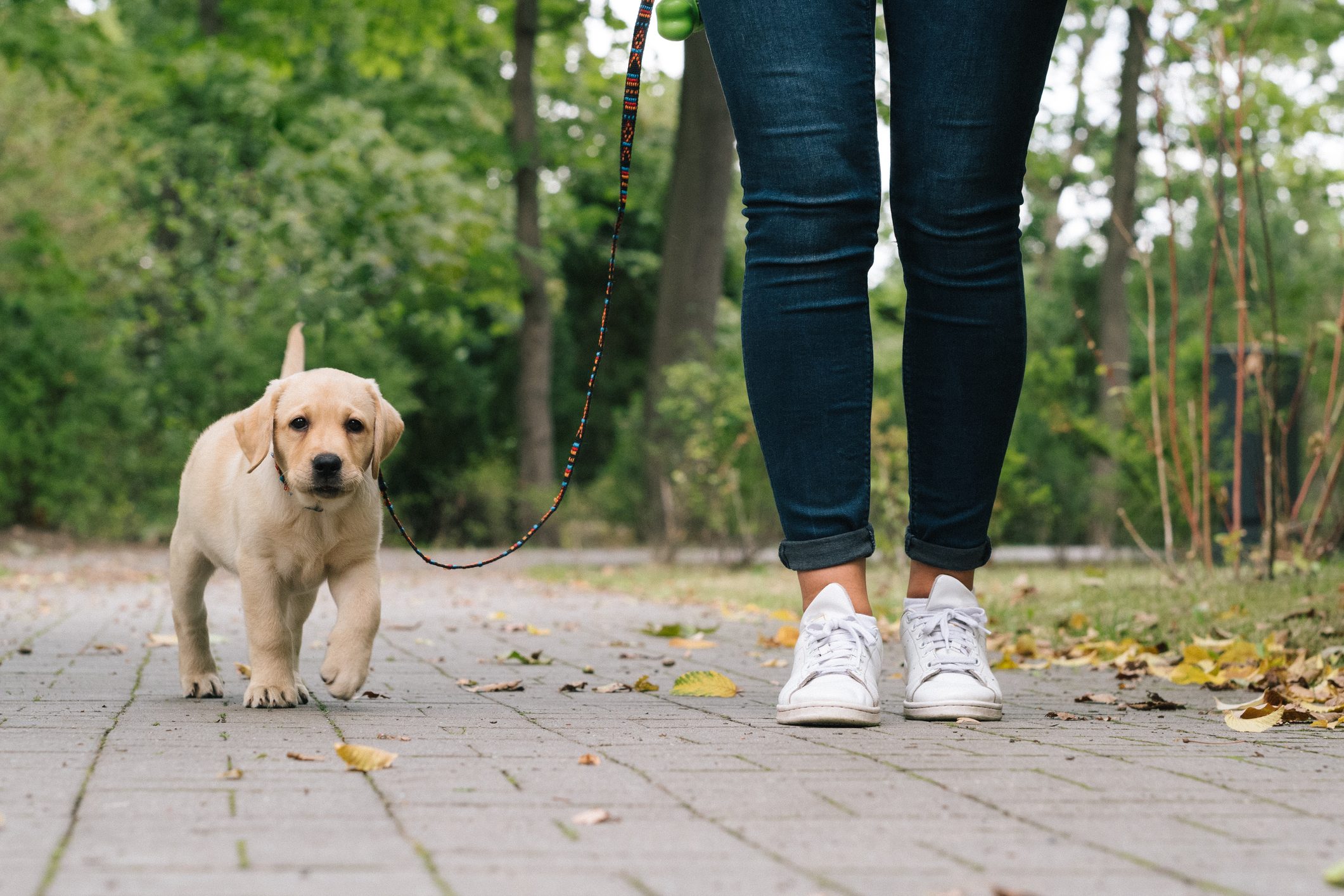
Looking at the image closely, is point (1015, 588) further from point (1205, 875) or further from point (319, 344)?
point (319, 344)

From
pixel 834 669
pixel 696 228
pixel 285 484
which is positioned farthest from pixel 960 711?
pixel 696 228

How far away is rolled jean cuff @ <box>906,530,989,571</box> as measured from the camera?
3.22 m

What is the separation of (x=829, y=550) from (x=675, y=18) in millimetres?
1314

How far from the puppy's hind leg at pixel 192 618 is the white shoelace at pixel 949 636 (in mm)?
1768

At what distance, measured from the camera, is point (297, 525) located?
11.1ft

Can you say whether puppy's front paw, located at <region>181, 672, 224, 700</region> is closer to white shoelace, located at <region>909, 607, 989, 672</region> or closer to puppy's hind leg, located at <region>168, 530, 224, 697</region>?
puppy's hind leg, located at <region>168, 530, 224, 697</region>

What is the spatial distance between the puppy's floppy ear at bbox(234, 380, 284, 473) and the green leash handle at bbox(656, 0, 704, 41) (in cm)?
126

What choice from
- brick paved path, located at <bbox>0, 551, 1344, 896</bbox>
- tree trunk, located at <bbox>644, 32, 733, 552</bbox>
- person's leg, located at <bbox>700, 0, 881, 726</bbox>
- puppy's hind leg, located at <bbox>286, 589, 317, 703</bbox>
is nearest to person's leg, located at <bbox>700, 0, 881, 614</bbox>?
person's leg, located at <bbox>700, 0, 881, 726</bbox>

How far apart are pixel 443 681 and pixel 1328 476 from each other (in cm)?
420

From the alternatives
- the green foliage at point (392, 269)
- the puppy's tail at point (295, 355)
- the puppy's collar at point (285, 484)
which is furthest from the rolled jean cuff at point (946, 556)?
the green foliage at point (392, 269)

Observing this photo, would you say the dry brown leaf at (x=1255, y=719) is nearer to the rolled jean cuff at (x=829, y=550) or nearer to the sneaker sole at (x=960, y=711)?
the sneaker sole at (x=960, y=711)

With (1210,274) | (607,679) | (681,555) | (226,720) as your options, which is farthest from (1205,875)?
(681,555)

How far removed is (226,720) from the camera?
3.01m

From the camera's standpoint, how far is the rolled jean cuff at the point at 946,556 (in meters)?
3.22
